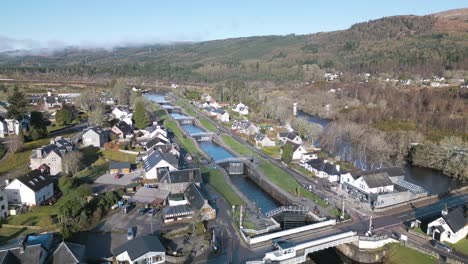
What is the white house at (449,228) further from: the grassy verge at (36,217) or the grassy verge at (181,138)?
the grassy verge at (181,138)

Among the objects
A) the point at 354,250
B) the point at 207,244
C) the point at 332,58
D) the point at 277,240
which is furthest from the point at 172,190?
the point at 332,58

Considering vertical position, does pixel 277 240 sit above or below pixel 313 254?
above

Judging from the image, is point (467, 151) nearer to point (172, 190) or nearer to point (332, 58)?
point (172, 190)

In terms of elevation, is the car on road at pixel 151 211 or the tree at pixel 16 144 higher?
the tree at pixel 16 144

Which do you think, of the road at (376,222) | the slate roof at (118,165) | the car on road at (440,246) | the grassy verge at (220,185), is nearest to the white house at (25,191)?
the slate roof at (118,165)

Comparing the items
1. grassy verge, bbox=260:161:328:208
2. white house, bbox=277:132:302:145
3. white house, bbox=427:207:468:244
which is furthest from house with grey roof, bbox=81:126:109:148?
white house, bbox=427:207:468:244

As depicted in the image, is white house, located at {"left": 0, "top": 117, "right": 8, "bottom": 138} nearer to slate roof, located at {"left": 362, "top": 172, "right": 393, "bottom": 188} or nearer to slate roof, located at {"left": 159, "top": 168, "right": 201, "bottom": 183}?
slate roof, located at {"left": 159, "top": 168, "right": 201, "bottom": 183}
